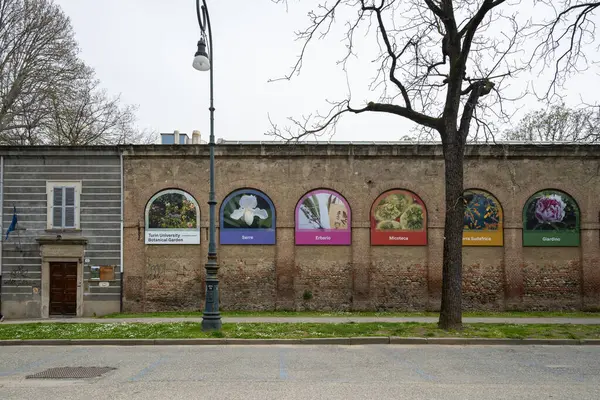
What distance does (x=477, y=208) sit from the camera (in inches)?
855

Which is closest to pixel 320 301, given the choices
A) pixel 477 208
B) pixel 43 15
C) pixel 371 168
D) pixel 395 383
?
pixel 371 168

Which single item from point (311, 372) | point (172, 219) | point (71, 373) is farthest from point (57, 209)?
point (311, 372)

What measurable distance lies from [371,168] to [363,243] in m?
2.88

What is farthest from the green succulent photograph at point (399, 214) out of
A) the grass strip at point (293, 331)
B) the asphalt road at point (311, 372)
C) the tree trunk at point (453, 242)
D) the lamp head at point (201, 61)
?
the lamp head at point (201, 61)

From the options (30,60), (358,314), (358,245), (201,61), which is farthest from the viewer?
(30,60)

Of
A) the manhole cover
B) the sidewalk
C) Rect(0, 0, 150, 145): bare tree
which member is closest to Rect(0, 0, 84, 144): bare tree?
Rect(0, 0, 150, 145): bare tree

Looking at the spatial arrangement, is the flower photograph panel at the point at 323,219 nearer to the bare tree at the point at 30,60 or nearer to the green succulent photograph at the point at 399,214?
the green succulent photograph at the point at 399,214

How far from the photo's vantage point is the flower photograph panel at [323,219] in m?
21.5

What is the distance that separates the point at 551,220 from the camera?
853 inches

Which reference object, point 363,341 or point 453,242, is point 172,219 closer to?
point 363,341

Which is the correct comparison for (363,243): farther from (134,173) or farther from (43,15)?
(43,15)

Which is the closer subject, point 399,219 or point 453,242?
point 453,242

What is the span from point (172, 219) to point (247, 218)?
2843 millimetres

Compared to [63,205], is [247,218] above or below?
below
